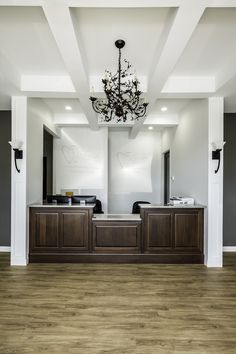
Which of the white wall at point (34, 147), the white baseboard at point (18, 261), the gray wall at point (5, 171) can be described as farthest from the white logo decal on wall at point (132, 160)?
the white baseboard at point (18, 261)

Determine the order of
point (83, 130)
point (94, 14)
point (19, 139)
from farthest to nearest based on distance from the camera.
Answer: point (83, 130) → point (19, 139) → point (94, 14)

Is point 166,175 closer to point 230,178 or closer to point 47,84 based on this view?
point 230,178

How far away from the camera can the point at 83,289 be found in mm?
3338

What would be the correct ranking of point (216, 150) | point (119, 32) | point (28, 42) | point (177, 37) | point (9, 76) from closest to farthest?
point (177, 37) < point (119, 32) < point (28, 42) < point (9, 76) < point (216, 150)

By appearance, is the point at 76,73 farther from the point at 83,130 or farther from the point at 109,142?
the point at 109,142

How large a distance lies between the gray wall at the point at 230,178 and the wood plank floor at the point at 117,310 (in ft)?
3.83

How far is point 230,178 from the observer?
5262mm

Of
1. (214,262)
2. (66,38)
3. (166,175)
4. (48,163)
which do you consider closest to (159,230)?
(214,262)

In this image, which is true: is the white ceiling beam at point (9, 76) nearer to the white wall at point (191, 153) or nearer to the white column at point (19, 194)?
the white column at point (19, 194)

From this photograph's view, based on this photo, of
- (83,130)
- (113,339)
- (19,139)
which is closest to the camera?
(113,339)

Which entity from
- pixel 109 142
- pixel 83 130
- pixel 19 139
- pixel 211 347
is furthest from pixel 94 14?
pixel 109 142

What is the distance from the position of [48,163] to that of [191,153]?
410cm

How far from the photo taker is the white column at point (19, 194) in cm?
431

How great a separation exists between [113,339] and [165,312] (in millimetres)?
739
